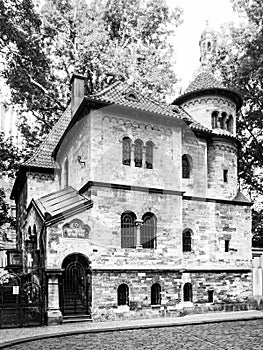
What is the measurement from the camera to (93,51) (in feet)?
88.8

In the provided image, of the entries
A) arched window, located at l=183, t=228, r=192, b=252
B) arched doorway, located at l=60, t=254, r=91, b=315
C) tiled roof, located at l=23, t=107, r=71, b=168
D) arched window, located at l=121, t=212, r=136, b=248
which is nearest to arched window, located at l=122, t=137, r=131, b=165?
arched window, located at l=121, t=212, r=136, b=248

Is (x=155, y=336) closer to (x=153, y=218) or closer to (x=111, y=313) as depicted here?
(x=111, y=313)

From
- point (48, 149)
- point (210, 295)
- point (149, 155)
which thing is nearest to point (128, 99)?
point (149, 155)

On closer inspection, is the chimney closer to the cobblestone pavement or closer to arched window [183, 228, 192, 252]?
arched window [183, 228, 192, 252]

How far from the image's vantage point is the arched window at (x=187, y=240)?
18.8 metres

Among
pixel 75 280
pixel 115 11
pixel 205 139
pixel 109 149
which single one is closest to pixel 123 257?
pixel 75 280

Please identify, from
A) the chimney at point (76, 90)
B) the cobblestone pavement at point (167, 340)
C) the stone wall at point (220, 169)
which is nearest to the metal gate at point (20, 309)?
the cobblestone pavement at point (167, 340)

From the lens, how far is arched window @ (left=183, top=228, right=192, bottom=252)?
740 inches

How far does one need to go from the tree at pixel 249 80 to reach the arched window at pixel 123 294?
14972 mm

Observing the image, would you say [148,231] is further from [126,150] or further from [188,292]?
[188,292]

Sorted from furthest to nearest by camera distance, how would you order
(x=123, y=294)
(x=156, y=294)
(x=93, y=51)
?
(x=93, y=51), (x=156, y=294), (x=123, y=294)

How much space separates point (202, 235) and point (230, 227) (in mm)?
1723

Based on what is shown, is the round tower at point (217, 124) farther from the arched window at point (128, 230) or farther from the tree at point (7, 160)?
the tree at point (7, 160)

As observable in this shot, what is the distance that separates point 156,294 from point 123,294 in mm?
1434
